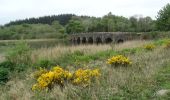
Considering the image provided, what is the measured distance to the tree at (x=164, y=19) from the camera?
3959 cm

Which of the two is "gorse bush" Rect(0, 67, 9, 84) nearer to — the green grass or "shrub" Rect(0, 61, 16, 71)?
"shrub" Rect(0, 61, 16, 71)

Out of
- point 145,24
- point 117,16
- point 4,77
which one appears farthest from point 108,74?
point 117,16

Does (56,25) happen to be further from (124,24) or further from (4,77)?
(4,77)

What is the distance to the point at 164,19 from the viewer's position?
39844mm

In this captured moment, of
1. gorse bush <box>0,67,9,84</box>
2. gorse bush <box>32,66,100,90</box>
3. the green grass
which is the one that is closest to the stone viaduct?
gorse bush <box>0,67,9,84</box>

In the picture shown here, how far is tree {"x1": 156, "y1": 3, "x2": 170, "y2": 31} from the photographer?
3959cm

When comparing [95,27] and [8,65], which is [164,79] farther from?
[95,27]

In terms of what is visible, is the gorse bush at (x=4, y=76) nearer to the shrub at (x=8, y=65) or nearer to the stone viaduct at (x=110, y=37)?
the shrub at (x=8, y=65)

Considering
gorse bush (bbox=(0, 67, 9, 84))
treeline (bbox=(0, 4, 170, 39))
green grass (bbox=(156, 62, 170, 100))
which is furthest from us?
treeline (bbox=(0, 4, 170, 39))

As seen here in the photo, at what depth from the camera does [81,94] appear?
6539mm

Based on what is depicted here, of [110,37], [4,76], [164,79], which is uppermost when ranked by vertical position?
[164,79]

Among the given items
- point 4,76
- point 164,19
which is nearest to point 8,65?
point 4,76

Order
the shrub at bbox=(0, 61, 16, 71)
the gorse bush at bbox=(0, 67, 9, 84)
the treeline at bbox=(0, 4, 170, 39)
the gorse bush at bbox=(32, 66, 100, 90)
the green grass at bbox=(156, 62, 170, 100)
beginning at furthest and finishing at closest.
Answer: the treeline at bbox=(0, 4, 170, 39) < the shrub at bbox=(0, 61, 16, 71) < the gorse bush at bbox=(0, 67, 9, 84) < the gorse bush at bbox=(32, 66, 100, 90) < the green grass at bbox=(156, 62, 170, 100)

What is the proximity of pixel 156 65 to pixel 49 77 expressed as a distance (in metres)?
3.14
